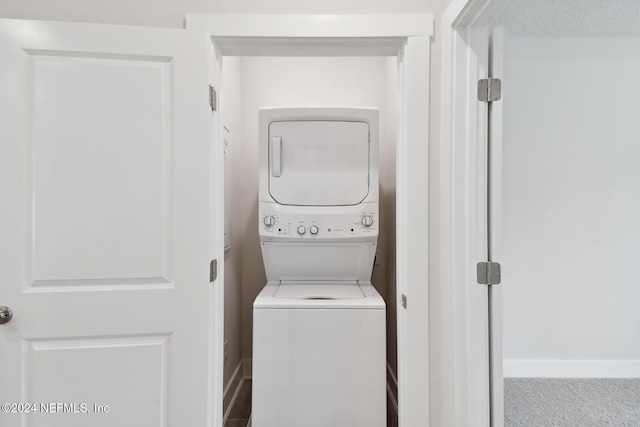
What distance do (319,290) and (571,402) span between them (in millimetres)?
1730

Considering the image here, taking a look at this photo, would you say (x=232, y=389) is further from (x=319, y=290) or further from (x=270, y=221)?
(x=270, y=221)

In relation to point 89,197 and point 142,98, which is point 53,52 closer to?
point 142,98

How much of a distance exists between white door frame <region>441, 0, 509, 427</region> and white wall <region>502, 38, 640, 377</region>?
1339 millimetres

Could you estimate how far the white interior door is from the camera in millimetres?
1152

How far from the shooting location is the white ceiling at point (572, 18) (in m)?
1.74

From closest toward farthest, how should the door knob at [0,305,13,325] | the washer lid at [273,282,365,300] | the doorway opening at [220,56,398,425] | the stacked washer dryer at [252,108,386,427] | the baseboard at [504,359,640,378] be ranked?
the door knob at [0,305,13,325], the stacked washer dryer at [252,108,386,427], the washer lid at [273,282,365,300], the baseboard at [504,359,640,378], the doorway opening at [220,56,398,425]

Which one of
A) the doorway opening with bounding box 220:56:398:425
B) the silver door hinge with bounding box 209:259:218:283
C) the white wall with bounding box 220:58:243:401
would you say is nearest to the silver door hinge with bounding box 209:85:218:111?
the silver door hinge with bounding box 209:259:218:283

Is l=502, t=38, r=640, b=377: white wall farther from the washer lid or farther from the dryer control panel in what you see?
the washer lid

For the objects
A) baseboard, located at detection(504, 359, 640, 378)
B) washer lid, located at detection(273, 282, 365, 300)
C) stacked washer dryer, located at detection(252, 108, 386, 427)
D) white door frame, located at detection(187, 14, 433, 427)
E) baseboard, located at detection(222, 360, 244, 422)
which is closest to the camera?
white door frame, located at detection(187, 14, 433, 427)

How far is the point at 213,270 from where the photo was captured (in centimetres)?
127

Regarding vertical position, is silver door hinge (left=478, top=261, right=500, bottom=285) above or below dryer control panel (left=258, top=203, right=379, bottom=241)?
below

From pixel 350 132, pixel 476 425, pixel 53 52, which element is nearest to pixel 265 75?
pixel 350 132

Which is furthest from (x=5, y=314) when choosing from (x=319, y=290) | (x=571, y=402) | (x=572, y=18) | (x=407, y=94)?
(x=572, y=18)

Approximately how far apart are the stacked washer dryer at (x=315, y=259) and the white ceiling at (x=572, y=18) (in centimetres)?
99
